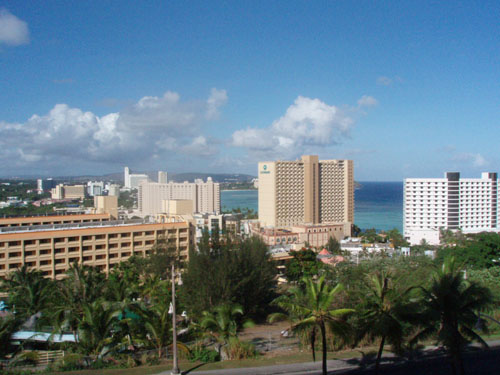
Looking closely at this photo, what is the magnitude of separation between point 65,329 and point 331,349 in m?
7.41

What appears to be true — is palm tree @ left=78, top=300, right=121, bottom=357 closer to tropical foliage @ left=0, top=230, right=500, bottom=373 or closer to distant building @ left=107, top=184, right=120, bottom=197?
tropical foliage @ left=0, top=230, right=500, bottom=373

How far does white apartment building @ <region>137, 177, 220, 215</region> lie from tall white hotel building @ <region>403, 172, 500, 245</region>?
4612 cm

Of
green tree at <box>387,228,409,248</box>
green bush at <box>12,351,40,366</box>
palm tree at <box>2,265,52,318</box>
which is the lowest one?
green tree at <box>387,228,409,248</box>

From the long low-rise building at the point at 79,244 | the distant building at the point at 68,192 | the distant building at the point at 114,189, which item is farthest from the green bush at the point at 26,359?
the distant building at the point at 68,192

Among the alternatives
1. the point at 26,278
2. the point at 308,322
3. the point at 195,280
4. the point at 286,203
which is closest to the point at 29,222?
the point at 26,278

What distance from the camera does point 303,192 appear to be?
3004 inches

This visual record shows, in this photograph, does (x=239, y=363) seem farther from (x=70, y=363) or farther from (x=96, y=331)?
(x=70, y=363)

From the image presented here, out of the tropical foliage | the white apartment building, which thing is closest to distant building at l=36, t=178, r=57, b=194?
the white apartment building

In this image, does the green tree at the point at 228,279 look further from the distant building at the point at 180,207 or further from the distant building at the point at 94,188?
the distant building at the point at 94,188

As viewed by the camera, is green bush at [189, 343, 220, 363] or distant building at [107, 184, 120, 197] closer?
green bush at [189, 343, 220, 363]

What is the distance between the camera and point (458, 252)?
27.6m

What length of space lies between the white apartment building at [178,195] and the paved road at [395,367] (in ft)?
252

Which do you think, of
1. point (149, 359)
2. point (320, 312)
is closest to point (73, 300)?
point (149, 359)

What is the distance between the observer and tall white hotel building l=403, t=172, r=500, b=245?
216ft
